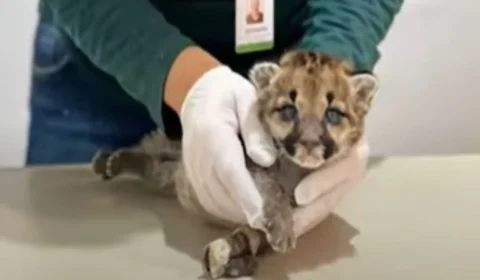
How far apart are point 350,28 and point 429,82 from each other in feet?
1.50

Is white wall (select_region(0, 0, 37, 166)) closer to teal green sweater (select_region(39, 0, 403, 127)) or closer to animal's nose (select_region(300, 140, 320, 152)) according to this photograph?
teal green sweater (select_region(39, 0, 403, 127))

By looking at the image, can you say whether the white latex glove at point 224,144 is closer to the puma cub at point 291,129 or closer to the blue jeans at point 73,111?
the puma cub at point 291,129

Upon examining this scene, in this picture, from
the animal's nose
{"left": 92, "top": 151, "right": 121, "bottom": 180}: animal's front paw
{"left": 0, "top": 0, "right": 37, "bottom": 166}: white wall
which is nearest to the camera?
the animal's nose

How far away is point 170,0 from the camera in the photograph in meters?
0.90

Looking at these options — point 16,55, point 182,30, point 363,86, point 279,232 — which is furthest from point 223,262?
point 16,55

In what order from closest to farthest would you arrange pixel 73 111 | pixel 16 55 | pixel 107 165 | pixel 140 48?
pixel 140 48, pixel 107 165, pixel 73 111, pixel 16 55

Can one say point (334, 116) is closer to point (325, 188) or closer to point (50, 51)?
point (325, 188)

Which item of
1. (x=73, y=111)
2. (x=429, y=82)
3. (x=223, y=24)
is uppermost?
(x=223, y=24)

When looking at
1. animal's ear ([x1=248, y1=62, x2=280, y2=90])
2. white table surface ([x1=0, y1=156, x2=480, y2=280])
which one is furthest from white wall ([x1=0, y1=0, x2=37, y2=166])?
animal's ear ([x1=248, y1=62, x2=280, y2=90])

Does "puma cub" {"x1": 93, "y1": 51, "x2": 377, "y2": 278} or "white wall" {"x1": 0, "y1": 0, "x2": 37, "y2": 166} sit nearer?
"puma cub" {"x1": 93, "y1": 51, "x2": 377, "y2": 278}

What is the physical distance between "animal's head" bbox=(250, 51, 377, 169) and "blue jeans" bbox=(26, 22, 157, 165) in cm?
29

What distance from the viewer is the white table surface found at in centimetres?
72

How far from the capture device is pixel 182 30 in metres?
0.92

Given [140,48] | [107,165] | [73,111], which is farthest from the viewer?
[73,111]
